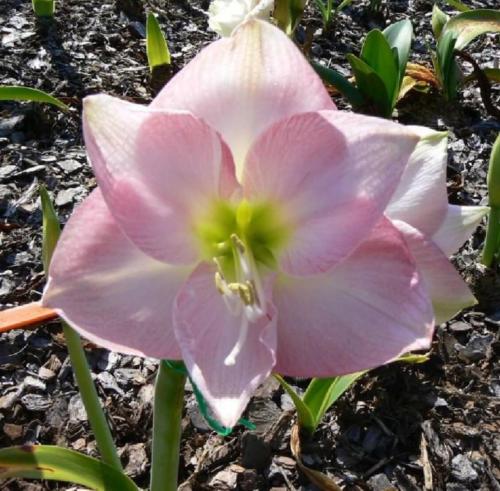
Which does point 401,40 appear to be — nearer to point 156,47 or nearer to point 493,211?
point 156,47

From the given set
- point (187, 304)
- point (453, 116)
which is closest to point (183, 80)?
point (187, 304)

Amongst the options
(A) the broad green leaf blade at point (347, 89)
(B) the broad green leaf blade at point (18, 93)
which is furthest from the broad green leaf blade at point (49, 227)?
(A) the broad green leaf blade at point (347, 89)

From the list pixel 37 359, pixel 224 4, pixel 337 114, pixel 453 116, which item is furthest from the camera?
pixel 453 116

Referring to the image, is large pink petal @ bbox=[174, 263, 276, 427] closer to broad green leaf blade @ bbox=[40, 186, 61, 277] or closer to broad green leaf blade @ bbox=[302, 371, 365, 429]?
broad green leaf blade @ bbox=[40, 186, 61, 277]

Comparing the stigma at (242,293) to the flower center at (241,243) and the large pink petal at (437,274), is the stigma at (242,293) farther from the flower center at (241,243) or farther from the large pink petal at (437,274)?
the large pink petal at (437,274)

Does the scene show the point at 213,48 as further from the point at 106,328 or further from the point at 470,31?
the point at 470,31
